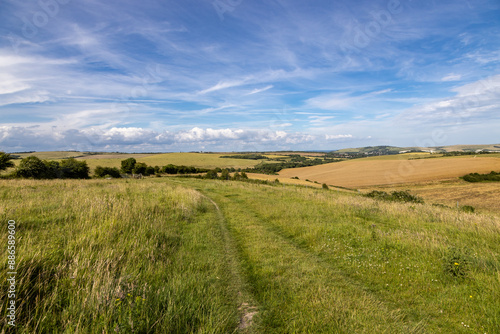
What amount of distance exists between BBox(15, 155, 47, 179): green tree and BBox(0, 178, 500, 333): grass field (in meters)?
43.2

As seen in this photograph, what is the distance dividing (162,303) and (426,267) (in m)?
7.50

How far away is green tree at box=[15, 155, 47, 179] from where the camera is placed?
40438mm

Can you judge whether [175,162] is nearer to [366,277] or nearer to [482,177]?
[482,177]

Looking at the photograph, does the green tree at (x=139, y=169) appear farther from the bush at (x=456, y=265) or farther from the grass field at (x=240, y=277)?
the bush at (x=456, y=265)

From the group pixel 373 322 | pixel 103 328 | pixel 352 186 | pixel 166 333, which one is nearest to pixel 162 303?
pixel 166 333

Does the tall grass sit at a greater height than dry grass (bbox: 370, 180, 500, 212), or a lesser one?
greater

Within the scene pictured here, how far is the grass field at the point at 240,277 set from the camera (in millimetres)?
3791

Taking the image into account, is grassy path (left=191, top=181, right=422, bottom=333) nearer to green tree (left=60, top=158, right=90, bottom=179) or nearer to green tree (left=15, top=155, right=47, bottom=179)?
green tree (left=15, top=155, right=47, bottom=179)

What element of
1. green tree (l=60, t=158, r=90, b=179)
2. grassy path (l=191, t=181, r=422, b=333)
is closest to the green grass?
green tree (l=60, t=158, r=90, b=179)

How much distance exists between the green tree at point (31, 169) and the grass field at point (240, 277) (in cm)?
4319

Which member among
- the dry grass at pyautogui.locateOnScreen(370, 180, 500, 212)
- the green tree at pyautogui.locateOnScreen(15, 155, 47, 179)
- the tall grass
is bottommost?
the dry grass at pyautogui.locateOnScreen(370, 180, 500, 212)

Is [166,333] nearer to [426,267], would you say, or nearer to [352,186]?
[426,267]

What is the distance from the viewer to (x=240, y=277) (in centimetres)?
629

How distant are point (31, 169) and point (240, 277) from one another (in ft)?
174
